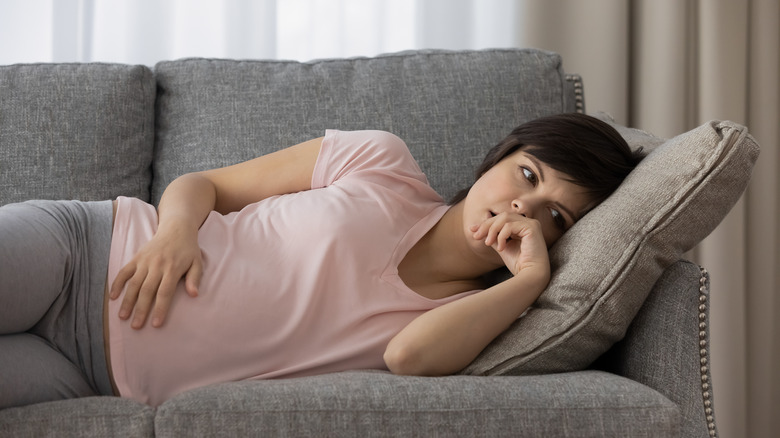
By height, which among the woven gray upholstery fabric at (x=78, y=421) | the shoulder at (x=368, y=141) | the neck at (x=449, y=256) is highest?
the shoulder at (x=368, y=141)

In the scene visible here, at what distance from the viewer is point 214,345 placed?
1.18 meters

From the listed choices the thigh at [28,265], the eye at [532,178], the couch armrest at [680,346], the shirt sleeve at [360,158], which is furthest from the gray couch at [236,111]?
the thigh at [28,265]

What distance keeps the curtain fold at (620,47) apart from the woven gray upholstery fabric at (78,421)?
1.52 metres

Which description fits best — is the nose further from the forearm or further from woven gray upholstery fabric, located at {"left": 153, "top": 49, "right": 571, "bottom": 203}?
woven gray upholstery fabric, located at {"left": 153, "top": 49, "right": 571, "bottom": 203}

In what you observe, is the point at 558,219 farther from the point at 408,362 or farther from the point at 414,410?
the point at 414,410

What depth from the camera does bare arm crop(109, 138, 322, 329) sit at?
118 centimetres

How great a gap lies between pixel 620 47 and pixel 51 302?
6.02 ft

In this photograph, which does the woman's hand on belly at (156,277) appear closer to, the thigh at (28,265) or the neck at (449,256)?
the thigh at (28,265)

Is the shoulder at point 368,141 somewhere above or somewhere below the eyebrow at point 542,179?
above

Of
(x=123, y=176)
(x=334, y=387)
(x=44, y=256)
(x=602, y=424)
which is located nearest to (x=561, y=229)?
(x=602, y=424)

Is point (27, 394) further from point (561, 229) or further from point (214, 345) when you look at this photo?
point (561, 229)

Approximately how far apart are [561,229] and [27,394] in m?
0.92

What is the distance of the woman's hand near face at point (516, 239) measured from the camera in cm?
124

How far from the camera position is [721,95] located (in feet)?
7.62
